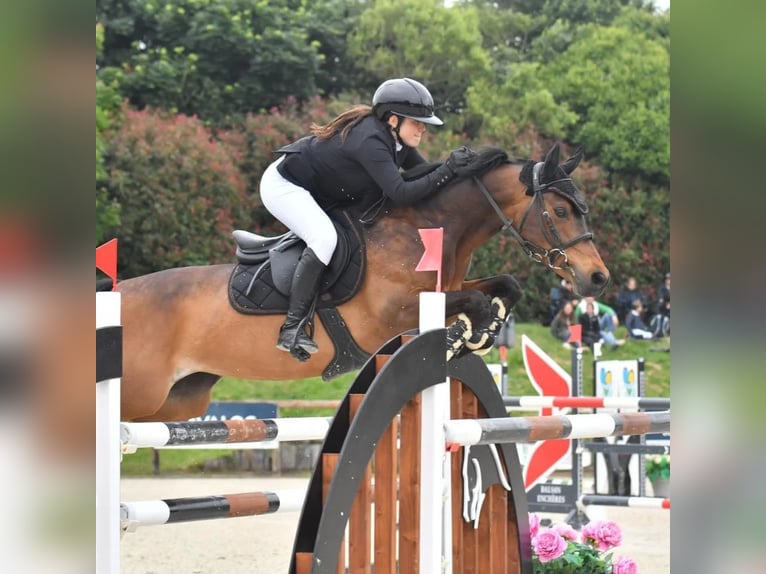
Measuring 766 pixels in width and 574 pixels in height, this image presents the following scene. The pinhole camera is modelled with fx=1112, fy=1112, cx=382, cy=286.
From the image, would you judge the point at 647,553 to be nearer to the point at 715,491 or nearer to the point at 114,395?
the point at 114,395

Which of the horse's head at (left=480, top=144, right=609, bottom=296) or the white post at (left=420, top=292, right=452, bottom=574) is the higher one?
the horse's head at (left=480, top=144, right=609, bottom=296)

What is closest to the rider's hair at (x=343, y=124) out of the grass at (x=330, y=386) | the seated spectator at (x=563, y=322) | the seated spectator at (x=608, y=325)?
the grass at (x=330, y=386)

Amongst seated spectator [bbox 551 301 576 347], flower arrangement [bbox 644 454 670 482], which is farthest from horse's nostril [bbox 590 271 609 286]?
seated spectator [bbox 551 301 576 347]

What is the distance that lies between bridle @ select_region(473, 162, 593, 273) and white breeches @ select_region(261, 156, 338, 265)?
1.79ft

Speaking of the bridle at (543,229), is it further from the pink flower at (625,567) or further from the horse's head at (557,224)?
the pink flower at (625,567)

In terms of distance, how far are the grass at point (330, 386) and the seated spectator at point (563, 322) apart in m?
0.12

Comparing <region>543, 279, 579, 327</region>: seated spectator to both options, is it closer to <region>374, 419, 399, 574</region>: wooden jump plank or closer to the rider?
the rider

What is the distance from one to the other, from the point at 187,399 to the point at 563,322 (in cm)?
1037

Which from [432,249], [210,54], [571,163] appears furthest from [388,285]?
[210,54]

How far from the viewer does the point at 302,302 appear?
3.54 meters

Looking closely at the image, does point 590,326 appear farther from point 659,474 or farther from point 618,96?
point 618,96

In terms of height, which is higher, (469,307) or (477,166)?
(477,166)

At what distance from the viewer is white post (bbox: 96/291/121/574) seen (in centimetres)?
169

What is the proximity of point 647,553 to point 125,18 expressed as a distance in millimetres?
15345
